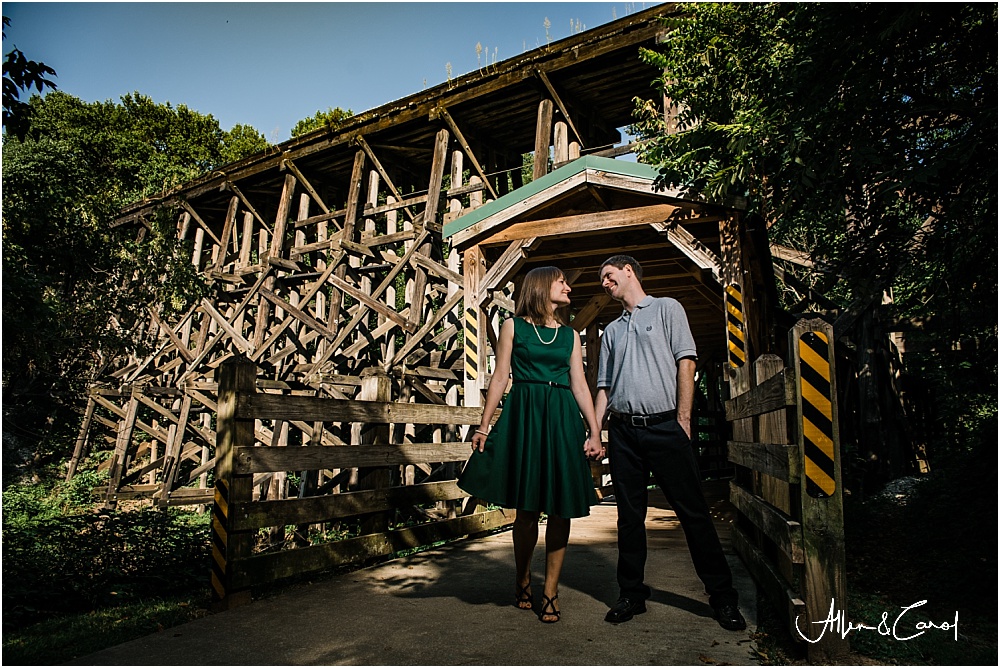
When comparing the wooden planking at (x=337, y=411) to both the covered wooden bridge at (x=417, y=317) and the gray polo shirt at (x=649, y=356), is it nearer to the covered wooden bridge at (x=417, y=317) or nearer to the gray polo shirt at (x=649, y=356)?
the covered wooden bridge at (x=417, y=317)

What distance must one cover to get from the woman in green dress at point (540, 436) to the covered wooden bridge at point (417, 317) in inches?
40.9

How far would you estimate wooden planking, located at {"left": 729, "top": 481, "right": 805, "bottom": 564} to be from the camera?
3.31m

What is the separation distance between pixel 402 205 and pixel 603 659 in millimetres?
12328

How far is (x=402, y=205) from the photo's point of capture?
47.9 ft

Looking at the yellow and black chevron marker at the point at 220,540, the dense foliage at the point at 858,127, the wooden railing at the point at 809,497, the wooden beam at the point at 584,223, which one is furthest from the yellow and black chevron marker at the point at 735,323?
the yellow and black chevron marker at the point at 220,540

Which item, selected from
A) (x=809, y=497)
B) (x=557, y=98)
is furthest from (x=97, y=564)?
(x=557, y=98)

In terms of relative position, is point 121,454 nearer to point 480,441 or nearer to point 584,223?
point 584,223

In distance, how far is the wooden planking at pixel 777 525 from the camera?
10.9 feet

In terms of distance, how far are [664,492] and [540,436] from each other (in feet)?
2.33

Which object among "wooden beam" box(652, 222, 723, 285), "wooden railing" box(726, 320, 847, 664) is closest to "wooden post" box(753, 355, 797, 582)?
"wooden railing" box(726, 320, 847, 664)

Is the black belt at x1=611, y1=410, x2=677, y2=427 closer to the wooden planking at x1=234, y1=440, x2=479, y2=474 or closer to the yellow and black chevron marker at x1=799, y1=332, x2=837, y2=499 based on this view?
the yellow and black chevron marker at x1=799, y1=332, x2=837, y2=499

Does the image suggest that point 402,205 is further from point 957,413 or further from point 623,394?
point 623,394

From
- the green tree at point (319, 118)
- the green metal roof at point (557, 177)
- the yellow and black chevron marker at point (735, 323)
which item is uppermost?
the green tree at point (319, 118)

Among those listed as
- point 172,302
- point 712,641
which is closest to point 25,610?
point 712,641
